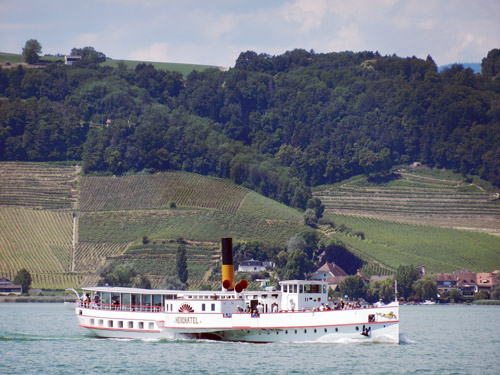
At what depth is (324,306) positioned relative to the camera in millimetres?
61719

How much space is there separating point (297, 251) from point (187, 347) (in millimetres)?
76076

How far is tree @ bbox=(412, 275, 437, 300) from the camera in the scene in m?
130

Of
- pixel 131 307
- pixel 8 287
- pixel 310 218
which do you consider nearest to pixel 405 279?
pixel 310 218

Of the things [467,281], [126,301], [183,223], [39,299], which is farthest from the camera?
[183,223]

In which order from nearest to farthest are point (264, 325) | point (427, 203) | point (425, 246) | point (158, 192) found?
point (264, 325) < point (425, 246) < point (158, 192) < point (427, 203)

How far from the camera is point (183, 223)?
147 metres

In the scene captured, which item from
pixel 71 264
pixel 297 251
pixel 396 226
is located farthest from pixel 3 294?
pixel 396 226

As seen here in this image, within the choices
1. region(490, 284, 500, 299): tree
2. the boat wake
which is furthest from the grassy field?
the boat wake

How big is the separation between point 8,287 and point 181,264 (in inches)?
883

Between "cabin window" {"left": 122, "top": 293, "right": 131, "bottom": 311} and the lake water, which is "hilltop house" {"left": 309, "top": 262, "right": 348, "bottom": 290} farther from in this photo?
"cabin window" {"left": 122, "top": 293, "right": 131, "bottom": 311}

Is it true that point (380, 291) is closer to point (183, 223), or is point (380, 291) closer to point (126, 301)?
point (183, 223)

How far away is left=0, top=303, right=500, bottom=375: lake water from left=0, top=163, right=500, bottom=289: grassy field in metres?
61.9

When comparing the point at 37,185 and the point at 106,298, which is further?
the point at 37,185

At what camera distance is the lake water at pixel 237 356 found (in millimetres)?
52781
